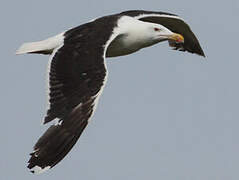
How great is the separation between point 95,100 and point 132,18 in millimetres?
4420

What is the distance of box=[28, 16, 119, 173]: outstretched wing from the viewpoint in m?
18.4

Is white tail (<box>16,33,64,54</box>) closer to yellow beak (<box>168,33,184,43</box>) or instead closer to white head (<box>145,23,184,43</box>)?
white head (<box>145,23,184,43</box>)

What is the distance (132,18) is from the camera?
23.1 meters

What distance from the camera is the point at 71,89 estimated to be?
19.6 metres

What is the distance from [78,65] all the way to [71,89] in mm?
735

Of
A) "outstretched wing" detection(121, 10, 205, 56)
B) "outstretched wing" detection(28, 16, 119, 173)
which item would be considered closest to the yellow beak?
"outstretched wing" detection(121, 10, 205, 56)

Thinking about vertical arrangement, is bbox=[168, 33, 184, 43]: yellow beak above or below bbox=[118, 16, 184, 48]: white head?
below

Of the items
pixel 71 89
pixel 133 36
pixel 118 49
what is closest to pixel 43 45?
pixel 118 49

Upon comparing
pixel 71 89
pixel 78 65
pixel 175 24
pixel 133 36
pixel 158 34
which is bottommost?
pixel 175 24

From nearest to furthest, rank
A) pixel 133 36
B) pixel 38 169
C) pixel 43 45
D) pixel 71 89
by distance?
pixel 38 169 → pixel 71 89 → pixel 43 45 → pixel 133 36

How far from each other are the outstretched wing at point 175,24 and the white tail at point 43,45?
2457 mm

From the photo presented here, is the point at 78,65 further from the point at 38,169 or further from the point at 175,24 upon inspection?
the point at 175,24

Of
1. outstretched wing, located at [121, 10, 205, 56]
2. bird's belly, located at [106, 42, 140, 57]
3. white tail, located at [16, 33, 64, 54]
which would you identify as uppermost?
white tail, located at [16, 33, 64, 54]

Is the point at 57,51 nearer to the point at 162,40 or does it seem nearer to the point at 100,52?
the point at 100,52
